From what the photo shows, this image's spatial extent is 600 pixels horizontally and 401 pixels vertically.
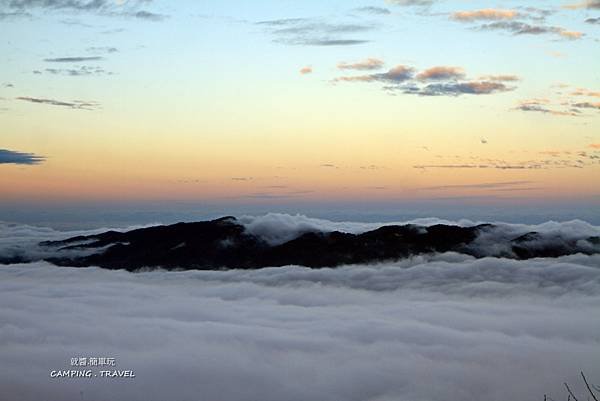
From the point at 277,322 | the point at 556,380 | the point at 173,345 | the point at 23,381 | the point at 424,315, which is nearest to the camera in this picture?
the point at 23,381

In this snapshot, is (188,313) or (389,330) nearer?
(389,330)

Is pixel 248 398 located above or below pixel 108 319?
below

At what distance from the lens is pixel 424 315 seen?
17188cm

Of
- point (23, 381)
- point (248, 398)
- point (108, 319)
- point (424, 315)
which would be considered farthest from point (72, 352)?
point (424, 315)

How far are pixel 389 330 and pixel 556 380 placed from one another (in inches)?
1592

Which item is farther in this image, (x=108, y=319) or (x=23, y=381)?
(x=108, y=319)

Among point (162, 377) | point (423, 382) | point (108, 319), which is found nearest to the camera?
point (162, 377)

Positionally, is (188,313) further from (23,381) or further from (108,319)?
(23,381)

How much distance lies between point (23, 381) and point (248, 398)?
117ft

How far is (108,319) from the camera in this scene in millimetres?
137250

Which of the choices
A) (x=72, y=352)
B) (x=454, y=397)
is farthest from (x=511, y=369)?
(x=72, y=352)

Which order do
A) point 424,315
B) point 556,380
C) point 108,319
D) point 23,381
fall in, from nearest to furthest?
point 23,381
point 556,380
point 108,319
point 424,315

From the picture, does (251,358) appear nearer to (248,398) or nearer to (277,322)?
(248,398)

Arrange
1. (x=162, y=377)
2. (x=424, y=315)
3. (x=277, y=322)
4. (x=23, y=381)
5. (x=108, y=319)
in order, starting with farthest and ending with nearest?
(x=424, y=315) → (x=277, y=322) → (x=108, y=319) → (x=162, y=377) → (x=23, y=381)
